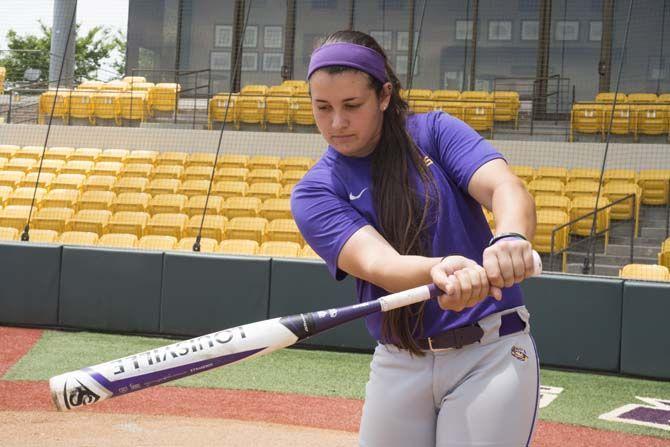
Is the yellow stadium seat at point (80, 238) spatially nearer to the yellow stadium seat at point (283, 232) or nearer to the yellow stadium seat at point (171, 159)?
the yellow stadium seat at point (283, 232)

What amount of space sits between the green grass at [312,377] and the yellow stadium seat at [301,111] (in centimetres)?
779

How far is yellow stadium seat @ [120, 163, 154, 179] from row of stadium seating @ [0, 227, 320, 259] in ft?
10.2

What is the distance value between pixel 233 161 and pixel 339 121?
12387mm

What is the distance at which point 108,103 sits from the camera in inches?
669

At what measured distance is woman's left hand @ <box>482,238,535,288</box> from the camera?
1894 millimetres

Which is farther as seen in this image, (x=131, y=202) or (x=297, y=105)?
(x=297, y=105)

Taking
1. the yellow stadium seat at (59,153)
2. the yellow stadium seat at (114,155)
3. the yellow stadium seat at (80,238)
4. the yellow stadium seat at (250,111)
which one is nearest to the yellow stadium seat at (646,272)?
the yellow stadium seat at (80,238)

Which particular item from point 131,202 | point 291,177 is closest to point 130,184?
point 131,202

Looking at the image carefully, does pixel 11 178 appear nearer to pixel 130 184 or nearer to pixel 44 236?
pixel 130 184

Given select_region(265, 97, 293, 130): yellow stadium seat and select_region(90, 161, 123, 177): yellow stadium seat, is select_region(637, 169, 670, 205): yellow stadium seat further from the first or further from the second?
select_region(90, 161, 123, 177): yellow stadium seat

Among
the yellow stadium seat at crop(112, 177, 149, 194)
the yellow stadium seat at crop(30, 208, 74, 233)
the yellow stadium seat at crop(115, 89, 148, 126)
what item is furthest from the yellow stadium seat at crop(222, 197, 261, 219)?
the yellow stadium seat at crop(115, 89, 148, 126)

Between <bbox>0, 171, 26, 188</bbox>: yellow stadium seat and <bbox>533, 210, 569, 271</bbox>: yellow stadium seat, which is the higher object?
<bbox>0, 171, 26, 188</bbox>: yellow stadium seat

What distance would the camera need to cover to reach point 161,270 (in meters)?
9.17

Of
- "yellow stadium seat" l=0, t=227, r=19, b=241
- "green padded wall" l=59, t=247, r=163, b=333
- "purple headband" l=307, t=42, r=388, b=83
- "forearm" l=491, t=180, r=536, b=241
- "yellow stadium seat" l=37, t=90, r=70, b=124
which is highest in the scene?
"yellow stadium seat" l=37, t=90, r=70, b=124
